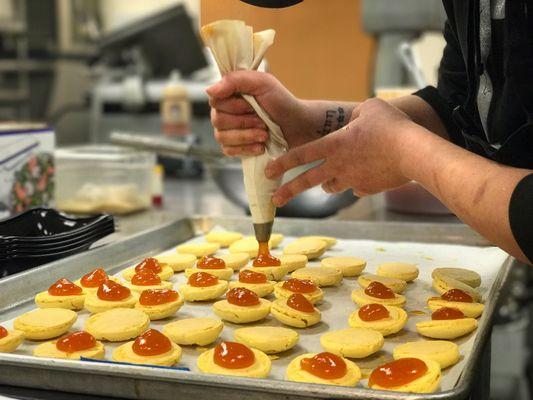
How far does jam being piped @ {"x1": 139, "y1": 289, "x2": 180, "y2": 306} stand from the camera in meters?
1.46

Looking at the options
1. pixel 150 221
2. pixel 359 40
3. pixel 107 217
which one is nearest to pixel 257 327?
pixel 107 217

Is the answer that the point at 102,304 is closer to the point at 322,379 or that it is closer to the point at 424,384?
the point at 322,379

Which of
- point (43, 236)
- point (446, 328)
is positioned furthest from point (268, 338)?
point (43, 236)

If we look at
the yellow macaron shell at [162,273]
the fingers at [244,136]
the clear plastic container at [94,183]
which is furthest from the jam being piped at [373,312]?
the clear plastic container at [94,183]

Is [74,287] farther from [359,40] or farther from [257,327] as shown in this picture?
[359,40]

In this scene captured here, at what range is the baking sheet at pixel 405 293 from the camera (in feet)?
4.09

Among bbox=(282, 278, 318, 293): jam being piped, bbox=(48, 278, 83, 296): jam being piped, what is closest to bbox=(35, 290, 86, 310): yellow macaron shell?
bbox=(48, 278, 83, 296): jam being piped

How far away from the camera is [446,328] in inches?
51.6

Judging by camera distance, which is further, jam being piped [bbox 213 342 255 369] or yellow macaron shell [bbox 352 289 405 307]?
yellow macaron shell [bbox 352 289 405 307]

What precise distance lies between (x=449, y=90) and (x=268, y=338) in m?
0.93

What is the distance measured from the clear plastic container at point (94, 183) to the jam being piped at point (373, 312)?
4.28ft

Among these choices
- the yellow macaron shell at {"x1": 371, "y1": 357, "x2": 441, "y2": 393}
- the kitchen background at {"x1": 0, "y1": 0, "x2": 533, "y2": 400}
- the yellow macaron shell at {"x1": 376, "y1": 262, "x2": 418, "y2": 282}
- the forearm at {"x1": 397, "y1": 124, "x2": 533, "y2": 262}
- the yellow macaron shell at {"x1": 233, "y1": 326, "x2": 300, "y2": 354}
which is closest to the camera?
the yellow macaron shell at {"x1": 371, "y1": 357, "x2": 441, "y2": 393}

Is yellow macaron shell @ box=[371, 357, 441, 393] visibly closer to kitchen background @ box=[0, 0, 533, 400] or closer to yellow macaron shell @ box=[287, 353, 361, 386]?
yellow macaron shell @ box=[287, 353, 361, 386]

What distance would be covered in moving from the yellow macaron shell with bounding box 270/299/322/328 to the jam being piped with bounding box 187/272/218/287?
A: 221mm
